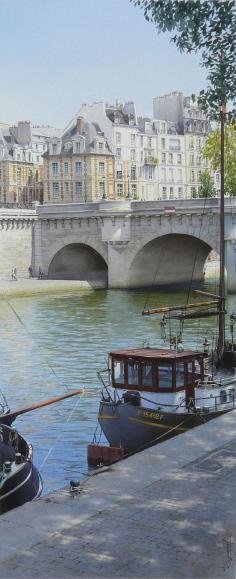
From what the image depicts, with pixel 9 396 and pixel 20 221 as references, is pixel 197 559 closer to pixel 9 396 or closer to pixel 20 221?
pixel 9 396

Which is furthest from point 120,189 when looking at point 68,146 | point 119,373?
point 119,373

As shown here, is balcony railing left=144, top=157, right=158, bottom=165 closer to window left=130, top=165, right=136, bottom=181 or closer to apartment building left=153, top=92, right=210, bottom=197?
window left=130, top=165, right=136, bottom=181

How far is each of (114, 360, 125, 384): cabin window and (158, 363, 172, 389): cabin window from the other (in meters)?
0.92

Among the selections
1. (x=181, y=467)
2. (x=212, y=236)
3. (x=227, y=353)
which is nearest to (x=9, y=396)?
(x=227, y=353)

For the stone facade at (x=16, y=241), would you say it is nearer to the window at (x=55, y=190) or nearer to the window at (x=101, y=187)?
the window at (x=55, y=190)

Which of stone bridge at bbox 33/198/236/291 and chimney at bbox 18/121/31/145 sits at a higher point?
chimney at bbox 18/121/31/145

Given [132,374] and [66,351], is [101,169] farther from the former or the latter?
[132,374]

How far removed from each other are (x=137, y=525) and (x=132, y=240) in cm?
4898

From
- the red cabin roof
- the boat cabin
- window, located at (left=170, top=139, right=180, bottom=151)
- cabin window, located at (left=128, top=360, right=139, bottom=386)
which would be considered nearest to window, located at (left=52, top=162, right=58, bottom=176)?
window, located at (left=170, top=139, right=180, bottom=151)

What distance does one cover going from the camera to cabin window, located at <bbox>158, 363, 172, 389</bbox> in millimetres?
18500

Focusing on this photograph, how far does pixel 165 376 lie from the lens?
18641mm

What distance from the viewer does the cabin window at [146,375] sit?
18.6 metres

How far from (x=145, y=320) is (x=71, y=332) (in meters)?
4.67

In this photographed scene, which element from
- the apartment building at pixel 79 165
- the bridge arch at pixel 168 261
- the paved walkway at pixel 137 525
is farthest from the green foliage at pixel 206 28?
the apartment building at pixel 79 165
